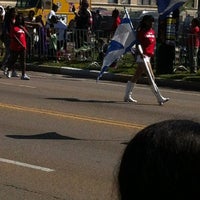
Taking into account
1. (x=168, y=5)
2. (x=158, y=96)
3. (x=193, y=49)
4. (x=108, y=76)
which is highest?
(x=168, y=5)

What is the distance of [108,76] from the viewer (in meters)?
20.7

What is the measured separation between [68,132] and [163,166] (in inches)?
327

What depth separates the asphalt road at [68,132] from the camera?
256 inches

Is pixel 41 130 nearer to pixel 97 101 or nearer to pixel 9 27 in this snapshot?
pixel 97 101

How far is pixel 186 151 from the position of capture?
165cm

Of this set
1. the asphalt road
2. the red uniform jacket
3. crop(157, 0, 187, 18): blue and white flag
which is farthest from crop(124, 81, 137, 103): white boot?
crop(157, 0, 187, 18): blue and white flag

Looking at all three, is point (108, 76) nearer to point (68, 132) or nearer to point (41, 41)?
point (41, 41)

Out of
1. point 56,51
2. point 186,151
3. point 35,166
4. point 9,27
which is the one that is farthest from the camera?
point 56,51

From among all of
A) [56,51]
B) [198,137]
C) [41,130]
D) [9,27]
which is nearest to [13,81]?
[9,27]

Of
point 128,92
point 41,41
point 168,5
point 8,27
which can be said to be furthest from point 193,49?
point 128,92

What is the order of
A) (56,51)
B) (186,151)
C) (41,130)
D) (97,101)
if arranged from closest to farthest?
1. (186,151)
2. (41,130)
3. (97,101)
4. (56,51)

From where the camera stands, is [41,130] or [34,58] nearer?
[41,130]

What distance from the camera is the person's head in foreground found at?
1633mm

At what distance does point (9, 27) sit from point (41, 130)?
10.8 m
